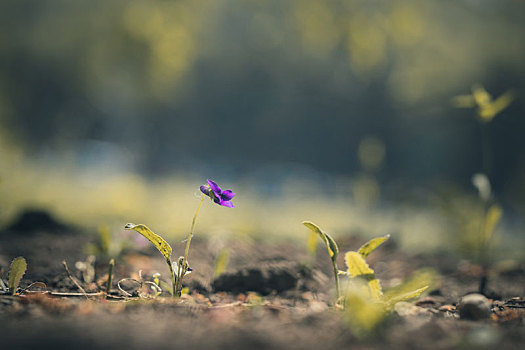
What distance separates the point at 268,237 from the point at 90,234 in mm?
1236

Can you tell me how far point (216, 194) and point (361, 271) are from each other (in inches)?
17.6

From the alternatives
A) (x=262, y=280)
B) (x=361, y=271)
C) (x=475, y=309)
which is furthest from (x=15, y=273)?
(x=475, y=309)

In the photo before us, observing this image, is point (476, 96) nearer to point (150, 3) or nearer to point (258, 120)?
point (150, 3)

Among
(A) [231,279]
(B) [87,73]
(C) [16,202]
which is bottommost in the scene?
(A) [231,279]

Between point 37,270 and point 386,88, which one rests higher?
point 386,88

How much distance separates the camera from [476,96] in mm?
1515

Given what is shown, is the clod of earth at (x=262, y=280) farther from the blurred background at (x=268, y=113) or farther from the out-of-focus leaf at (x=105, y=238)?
the blurred background at (x=268, y=113)

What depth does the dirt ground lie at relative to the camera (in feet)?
2.27

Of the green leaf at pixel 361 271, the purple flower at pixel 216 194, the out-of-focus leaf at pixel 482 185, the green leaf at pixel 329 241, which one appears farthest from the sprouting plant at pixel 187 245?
the out-of-focus leaf at pixel 482 185

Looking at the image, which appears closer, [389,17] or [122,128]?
[389,17]

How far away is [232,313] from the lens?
3.20 ft

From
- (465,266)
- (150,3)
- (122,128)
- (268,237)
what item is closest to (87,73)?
(150,3)

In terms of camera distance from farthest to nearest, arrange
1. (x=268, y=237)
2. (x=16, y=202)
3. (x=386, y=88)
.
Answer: (x=386, y=88)
(x=268, y=237)
(x=16, y=202)

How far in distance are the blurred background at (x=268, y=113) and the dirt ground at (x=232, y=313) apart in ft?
1.95
